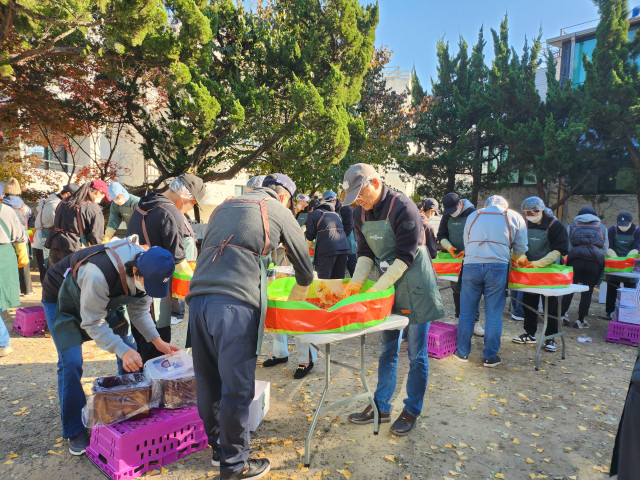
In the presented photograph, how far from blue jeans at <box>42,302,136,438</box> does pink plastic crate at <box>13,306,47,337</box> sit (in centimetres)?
303

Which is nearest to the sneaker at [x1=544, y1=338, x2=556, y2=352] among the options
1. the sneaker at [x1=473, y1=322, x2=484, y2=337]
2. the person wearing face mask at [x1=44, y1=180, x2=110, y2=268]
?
the sneaker at [x1=473, y1=322, x2=484, y2=337]

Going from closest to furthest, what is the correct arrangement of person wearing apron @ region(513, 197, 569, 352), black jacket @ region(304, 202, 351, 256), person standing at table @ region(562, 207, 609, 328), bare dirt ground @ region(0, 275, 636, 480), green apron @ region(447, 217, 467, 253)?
1. bare dirt ground @ region(0, 275, 636, 480)
2. person wearing apron @ region(513, 197, 569, 352)
3. green apron @ region(447, 217, 467, 253)
4. black jacket @ region(304, 202, 351, 256)
5. person standing at table @ region(562, 207, 609, 328)

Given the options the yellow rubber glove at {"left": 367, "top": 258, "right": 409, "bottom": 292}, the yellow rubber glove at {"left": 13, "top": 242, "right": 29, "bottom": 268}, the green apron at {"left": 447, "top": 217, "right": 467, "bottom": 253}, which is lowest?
the yellow rubber glove at {"left": 13, "top": 242, "right": 29, "bottom": 268}

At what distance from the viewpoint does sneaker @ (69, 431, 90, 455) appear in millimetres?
2824

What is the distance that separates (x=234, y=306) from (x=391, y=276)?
1.13 meters

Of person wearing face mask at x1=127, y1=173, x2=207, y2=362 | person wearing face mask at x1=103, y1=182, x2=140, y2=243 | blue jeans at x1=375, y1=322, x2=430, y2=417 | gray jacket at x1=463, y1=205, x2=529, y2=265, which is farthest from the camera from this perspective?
person wearing face mask at x1=103, y1=182, x2=140, y2=243

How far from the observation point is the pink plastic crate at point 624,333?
5547 millimetres

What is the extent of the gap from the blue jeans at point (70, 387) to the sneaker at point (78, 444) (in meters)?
0.03

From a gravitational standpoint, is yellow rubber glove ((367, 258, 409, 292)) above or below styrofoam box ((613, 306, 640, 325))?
→ above

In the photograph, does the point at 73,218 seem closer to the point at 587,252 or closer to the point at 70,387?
the point at 70,387

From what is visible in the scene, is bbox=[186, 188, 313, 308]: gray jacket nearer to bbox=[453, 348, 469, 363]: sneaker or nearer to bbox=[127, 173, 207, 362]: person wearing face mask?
bbox=[127, 173, 207, 362]: person wearing face mask

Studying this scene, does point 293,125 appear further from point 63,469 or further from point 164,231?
point 63,469

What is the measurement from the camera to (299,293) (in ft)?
9.04

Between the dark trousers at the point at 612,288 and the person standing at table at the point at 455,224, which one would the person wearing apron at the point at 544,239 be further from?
the dark trousers at the point at 612,288
